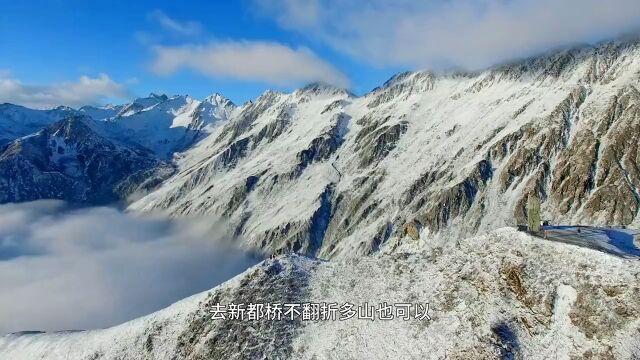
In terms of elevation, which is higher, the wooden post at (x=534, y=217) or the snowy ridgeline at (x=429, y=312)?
the wooden post at (x=534, y=217)

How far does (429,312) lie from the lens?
46.4 m

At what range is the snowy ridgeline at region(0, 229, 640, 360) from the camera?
40500mm

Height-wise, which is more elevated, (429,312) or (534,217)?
(534,217)

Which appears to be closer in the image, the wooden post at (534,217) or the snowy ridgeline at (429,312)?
the snowy ridgeline at (429,312)

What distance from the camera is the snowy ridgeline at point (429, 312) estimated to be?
40.5 metres

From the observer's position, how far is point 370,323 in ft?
155

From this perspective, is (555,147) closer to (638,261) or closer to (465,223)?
(465,223)

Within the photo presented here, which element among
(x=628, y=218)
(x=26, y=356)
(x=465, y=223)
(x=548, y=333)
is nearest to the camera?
(x=548, y=333)

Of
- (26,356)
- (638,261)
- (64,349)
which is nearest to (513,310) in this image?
(638,261)

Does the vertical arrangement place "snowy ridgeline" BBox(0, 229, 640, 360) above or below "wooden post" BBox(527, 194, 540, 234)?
below

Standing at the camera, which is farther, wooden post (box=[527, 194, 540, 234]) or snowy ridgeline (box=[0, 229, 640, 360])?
wooden post (box=[527, 194, 540, 234])

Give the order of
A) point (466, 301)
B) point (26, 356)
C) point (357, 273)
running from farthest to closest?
point (26, 356)
point (357, 273)
point (466, 301)

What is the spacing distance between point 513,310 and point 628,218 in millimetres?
132273

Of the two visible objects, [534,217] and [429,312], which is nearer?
[429,312]
